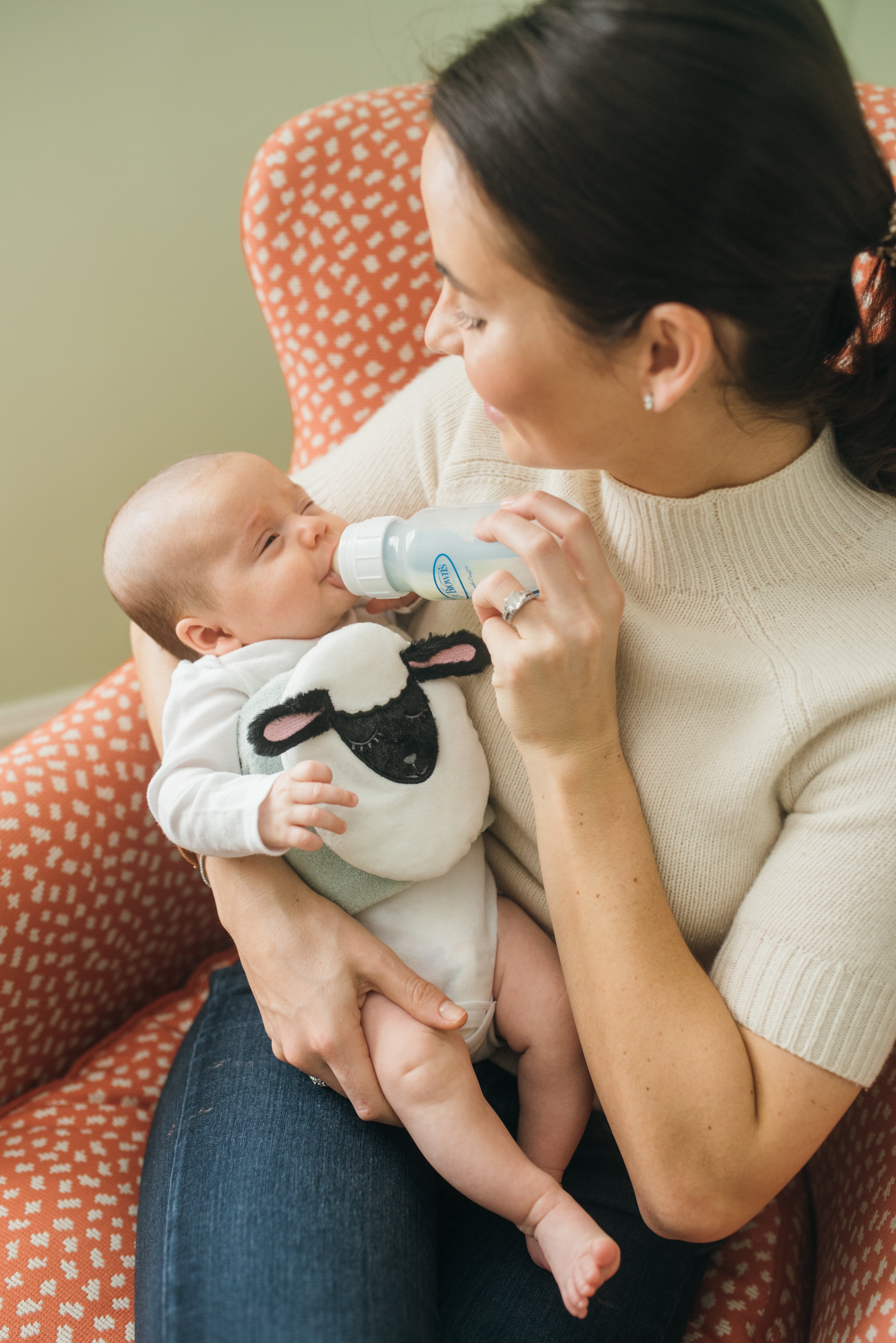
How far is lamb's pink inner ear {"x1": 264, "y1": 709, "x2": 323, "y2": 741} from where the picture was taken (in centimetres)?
88

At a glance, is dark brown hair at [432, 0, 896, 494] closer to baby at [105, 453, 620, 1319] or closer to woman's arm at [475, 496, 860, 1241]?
woman's arm at [475, 496, 860, 1241]

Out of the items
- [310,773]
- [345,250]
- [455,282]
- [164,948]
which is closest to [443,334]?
[455,282]

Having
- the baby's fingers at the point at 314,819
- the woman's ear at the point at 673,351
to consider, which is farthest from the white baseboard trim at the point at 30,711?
the woman's ear at the point at 673,351

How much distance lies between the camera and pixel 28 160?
1726 mm

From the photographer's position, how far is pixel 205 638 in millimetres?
1060

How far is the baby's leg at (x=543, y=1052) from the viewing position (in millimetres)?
943

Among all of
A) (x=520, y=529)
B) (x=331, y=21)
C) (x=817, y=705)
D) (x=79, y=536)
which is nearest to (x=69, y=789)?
(x=520, y=529)

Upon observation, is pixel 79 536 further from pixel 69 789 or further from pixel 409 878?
pixel 409 878

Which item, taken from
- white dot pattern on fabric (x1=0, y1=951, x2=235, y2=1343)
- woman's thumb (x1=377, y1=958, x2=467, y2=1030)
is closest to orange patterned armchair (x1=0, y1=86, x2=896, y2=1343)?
white dot pattern on fabric (x1=0, y1=951, x2=235, y2=1343)

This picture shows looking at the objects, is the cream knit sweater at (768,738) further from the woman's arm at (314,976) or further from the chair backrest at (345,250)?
the chair backrest at (345,250)

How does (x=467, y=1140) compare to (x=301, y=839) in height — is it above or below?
below

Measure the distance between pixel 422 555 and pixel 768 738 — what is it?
0.36 m

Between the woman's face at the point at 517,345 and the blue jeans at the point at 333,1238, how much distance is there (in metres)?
0.66

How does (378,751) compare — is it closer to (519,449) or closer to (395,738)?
(395,738)
